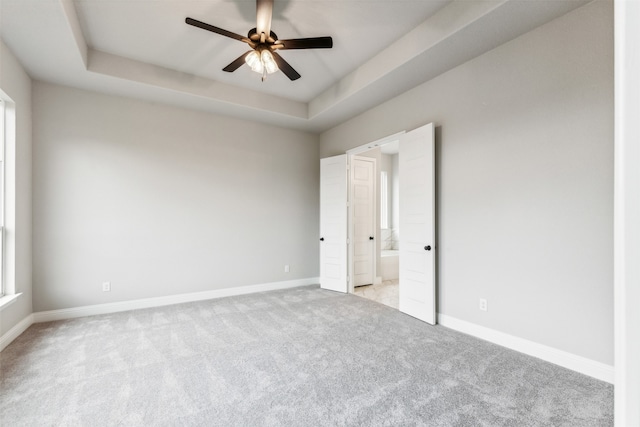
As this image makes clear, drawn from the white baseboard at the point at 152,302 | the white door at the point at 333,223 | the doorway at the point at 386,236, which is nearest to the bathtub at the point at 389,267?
the doorway at the point at 386,236

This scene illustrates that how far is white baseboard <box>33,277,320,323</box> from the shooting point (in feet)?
11.6

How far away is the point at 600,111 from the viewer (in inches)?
87.2

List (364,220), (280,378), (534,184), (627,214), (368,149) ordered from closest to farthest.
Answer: (627,214) < (280,378) < (534,184) < (368,149) < (364,220)

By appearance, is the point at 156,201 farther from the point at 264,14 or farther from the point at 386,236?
the point at 386,236

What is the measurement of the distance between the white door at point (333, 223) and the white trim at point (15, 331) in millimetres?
3797

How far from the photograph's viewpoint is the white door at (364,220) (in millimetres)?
5273

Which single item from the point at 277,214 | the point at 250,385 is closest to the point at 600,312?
the point at 250,385

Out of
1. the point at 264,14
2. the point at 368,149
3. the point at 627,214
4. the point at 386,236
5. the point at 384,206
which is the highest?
the point at 264,14

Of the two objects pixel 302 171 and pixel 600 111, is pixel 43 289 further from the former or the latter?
pixel 600 111

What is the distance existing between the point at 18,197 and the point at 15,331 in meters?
1.39

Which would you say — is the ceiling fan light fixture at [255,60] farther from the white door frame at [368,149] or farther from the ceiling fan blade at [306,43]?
the white door frame at [368,149]

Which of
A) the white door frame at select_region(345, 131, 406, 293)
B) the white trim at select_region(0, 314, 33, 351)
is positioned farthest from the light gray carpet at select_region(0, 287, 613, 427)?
the white door frame at select_region(345, 131, 406, 293)

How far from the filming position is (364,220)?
5398 millimetres

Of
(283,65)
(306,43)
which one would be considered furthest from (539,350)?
(283,65)
